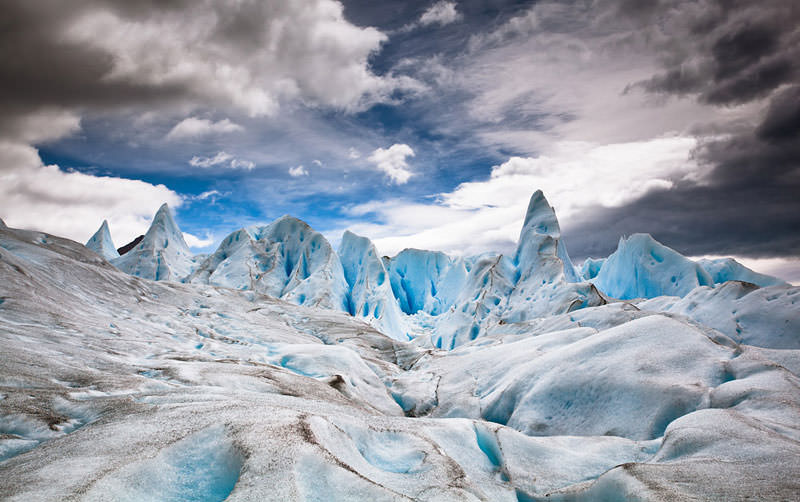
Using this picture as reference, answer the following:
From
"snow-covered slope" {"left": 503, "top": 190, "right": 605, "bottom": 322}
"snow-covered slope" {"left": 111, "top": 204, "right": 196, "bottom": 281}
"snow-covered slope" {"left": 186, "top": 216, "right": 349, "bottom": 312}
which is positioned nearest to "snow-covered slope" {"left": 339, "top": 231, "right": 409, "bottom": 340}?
"snow-covered slope" {"left": 186, "top": 216, "right": 349, "bottom": 312}

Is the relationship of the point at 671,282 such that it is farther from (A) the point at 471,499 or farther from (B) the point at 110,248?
(B) the point at 110,248

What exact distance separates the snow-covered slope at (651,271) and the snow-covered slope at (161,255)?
54.5 meters

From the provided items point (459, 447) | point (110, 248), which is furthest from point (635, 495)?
point (110, 248)

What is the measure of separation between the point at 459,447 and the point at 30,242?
Result: 23.3 meters

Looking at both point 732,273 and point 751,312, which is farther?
point 732,273

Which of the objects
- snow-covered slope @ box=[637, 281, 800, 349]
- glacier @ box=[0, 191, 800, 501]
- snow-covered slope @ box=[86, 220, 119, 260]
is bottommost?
glacier @ box=[0, 191, 800, 501]

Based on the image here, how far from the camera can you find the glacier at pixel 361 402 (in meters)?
4.39

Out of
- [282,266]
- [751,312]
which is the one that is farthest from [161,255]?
[751,312]

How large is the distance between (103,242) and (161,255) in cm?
1115

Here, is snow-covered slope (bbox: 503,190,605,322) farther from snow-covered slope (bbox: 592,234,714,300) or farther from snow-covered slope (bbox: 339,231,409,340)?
snow-covered slope (bbox: 339,231,409,340)

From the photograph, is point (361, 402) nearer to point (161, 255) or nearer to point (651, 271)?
point (161, 255)

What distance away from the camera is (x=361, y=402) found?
522 inches

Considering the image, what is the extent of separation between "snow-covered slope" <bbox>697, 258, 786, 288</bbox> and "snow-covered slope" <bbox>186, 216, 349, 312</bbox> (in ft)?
138

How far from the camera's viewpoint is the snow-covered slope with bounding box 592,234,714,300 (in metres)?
43.0
